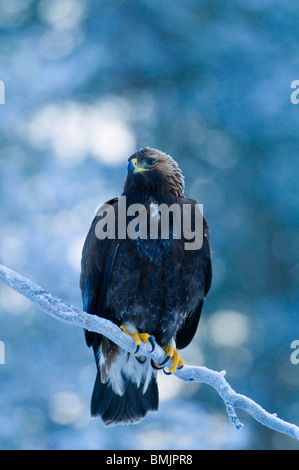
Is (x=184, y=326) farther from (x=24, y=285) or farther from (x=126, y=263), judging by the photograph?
(x=24, y=285)

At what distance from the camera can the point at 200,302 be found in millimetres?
3822

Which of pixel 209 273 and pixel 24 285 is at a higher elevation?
pixel 209 273

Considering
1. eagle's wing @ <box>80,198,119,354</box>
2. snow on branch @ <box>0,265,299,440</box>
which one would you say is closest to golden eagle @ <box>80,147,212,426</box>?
eagle's wing @ <box>80,198,119,354</box>

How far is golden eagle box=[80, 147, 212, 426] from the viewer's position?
335cm

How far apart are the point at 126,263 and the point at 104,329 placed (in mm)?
564

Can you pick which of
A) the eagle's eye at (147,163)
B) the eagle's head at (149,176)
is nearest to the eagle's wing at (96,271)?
the eagle's head at (149,176)

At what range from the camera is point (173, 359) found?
3475 millimetres

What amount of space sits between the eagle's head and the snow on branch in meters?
0.94

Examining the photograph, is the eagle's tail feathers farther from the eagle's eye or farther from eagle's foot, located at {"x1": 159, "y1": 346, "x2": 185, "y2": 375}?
the eagle's eye
